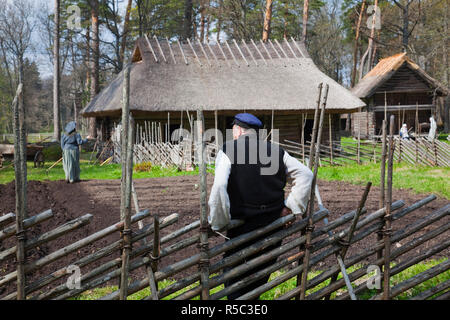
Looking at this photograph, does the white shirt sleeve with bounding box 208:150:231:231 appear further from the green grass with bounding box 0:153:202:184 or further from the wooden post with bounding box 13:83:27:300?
the green grass with bounding box 0:153:202:184

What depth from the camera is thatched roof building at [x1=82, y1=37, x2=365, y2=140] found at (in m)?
13.6

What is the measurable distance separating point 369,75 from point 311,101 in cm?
1171

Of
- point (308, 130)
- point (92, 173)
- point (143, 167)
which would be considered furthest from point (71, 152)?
point (308, 130)

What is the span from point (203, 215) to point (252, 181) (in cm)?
49

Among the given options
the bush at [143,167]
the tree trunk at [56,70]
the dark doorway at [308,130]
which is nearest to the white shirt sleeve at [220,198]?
the bush at [143,167]

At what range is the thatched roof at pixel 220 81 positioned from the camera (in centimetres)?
1364

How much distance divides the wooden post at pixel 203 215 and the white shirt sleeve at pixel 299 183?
2.29ft

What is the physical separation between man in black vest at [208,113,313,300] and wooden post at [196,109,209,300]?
165mm

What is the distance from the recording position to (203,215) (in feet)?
7.73

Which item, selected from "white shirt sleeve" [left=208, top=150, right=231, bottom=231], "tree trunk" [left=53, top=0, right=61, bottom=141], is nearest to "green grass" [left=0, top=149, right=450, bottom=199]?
"tree trunk" [left=53, top=0, right=61, bottom=141]

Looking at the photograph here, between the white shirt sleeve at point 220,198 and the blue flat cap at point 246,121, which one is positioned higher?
the blue flat cap at point 246,121

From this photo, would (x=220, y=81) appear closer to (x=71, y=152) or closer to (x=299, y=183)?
(x=71, y=152)

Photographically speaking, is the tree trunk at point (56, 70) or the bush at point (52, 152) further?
the tree trunk at point (56, 70)

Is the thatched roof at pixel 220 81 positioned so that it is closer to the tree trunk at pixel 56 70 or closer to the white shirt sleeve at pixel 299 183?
the tree trunk at pixel 56 70
